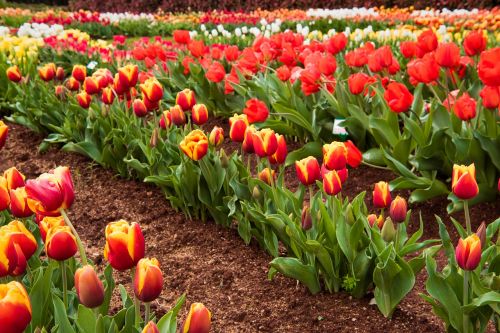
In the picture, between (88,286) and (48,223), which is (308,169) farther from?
(88,286)

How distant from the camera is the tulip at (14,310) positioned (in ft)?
4.33

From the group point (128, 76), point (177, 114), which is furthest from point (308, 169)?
point (128, 76)

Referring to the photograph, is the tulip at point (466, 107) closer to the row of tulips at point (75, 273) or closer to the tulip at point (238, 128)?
the tulip at point (238, 128)

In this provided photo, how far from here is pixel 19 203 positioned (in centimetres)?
200

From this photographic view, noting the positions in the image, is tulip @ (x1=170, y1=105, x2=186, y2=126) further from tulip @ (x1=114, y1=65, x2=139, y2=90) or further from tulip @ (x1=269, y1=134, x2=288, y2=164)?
tulip @ (x1=269, y1=134, x2=288, y2=164)

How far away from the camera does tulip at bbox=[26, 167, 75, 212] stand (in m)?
1.68

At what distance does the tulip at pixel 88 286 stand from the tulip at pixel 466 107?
2.04 m

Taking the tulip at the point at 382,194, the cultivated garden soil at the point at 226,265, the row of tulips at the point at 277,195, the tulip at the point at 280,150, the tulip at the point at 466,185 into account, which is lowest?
the cultivated garden soil at the point at 226,265

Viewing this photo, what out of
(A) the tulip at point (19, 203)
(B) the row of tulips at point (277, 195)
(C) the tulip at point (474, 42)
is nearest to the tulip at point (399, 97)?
(B) the row of tulips at point (277, 195)

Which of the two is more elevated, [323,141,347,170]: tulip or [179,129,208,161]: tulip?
[323,141,347,170]: tulip

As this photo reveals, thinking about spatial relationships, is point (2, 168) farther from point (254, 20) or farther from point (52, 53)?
point (254, 20)

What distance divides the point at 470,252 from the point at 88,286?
1.10 m

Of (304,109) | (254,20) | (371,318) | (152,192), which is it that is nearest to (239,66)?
(304,109)

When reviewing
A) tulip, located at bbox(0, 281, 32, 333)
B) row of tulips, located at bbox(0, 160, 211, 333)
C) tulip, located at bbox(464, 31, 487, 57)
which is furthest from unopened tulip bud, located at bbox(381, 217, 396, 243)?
tulip, located at bbox(464, 31, 487, 57)
